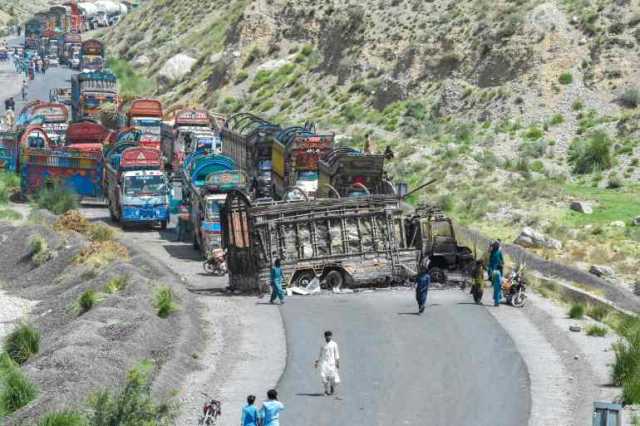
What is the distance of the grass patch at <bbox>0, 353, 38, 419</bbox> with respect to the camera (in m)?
21.8

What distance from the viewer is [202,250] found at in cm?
3947

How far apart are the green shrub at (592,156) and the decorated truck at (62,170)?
60.5 feet

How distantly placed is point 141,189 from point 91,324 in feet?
60.1

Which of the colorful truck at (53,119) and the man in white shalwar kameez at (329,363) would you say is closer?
the man in white shalwar kameez at (329,363)

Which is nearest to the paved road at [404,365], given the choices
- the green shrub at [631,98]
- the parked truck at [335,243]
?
the parked truck at [335,243]

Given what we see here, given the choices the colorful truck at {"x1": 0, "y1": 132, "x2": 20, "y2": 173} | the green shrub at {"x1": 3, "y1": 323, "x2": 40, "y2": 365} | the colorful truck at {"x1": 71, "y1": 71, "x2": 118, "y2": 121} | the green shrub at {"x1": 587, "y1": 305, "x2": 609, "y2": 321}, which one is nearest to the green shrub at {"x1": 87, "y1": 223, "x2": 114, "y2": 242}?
the green shrub at {"x1": 3, "y1": 323, "x2": 40, "y2": 365}

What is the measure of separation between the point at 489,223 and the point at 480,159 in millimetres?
8100

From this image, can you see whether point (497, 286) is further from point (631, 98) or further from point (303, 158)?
point (631, 98)

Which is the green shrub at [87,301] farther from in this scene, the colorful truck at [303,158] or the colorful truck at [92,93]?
the colorful truck at [92,93]

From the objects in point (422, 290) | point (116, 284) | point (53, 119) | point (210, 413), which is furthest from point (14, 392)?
point (53, 119)

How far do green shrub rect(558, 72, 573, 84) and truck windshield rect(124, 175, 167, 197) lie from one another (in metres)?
20.1

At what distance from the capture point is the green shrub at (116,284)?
32375mm

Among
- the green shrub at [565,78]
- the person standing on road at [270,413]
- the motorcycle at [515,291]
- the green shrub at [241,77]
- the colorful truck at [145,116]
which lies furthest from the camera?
the green shrub at [241,77]

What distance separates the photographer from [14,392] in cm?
2208
